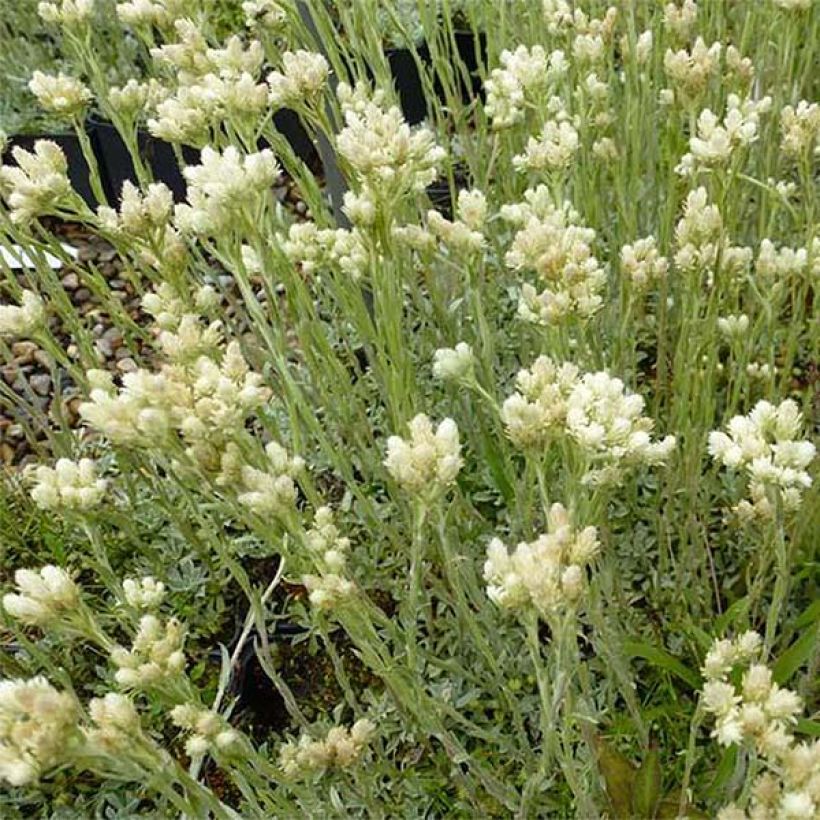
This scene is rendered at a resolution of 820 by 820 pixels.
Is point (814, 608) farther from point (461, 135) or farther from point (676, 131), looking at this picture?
point (461, 135)

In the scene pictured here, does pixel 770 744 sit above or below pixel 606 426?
below

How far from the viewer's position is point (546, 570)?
2.26 feet

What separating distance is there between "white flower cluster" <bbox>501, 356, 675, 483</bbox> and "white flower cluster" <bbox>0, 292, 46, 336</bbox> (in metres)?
0.61

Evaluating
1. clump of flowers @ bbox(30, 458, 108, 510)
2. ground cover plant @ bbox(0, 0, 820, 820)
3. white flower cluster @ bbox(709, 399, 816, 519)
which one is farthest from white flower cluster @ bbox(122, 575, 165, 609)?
white flower cluster @ bbox(709, 399, 816, 519)

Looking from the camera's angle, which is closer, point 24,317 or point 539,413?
point 539,413

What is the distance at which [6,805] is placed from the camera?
4.34 ft

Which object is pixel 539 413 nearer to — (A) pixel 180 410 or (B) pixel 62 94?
(A) pixel 180 410

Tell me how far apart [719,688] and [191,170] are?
2.18 feet

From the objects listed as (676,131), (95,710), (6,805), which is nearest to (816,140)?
(676,131)

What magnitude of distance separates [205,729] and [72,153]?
2224 mm

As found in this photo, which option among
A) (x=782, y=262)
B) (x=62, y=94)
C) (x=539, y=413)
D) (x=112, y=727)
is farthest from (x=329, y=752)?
(x=62, y=94)

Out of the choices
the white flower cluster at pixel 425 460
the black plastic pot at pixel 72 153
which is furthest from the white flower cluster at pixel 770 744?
the black plastic pot at pixel 72 153

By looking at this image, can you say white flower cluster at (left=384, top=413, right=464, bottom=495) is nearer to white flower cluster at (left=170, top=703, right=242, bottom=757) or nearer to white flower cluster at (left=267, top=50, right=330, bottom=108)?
white flower cluster at (left=170, top=703, right=242, bottom=757)

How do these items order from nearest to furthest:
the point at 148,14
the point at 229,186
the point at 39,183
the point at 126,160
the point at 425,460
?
1. the point at 425,460
2. the point at 229,186
3. the point at 39,183
4. the point at 148,14
5. the point at 126,160
